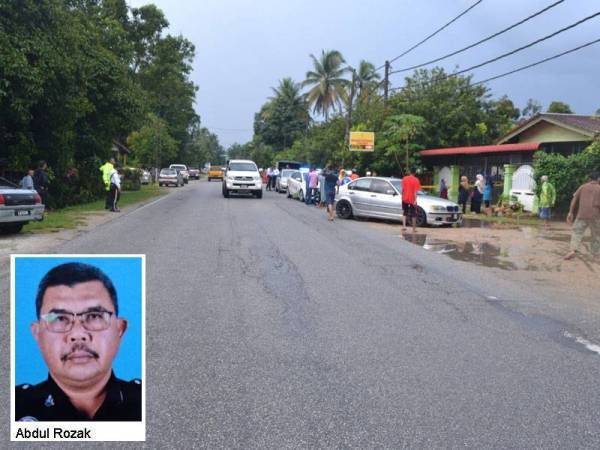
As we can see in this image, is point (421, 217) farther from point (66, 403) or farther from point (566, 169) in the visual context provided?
point (66, 403)

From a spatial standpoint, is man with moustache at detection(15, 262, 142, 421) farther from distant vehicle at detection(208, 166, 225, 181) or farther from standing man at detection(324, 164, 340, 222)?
distant vehicle at detection(208, 166, 225, 181)

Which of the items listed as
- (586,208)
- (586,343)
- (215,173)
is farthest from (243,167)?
(215,173)

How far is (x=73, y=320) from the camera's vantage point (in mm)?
2562

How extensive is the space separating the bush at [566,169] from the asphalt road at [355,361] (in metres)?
12.6

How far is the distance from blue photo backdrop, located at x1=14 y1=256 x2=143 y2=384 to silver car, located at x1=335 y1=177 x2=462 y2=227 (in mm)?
16555

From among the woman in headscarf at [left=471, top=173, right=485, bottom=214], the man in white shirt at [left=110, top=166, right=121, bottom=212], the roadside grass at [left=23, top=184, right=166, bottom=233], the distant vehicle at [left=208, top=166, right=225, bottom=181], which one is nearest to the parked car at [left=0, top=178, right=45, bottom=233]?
the roadside grass at [left=23, top=184, right=166, bottom=233]

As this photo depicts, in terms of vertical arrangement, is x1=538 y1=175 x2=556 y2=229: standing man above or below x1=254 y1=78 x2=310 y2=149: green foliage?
below

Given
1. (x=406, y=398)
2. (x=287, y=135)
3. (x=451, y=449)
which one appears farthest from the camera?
(x=287, y=135)

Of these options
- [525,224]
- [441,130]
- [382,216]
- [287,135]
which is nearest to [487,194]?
[525,224]

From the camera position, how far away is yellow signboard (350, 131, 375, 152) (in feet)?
118

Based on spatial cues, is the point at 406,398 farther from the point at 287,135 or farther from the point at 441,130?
the point at 287,135

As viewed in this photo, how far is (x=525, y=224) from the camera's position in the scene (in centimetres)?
2055

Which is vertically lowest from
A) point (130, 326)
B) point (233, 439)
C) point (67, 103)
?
point (233, 439)

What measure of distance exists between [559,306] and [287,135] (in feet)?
235
